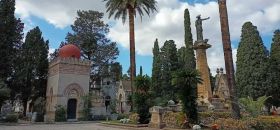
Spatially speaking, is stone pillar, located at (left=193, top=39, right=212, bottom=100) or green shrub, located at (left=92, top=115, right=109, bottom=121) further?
green shrub, located at (left=92, top=115, right=109, bottom=121)

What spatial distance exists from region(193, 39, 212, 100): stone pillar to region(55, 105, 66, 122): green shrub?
17.0m

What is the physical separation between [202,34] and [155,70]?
15.3 m

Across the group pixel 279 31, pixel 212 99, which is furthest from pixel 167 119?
pixel 279 31

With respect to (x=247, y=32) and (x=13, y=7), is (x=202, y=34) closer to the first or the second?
(x=247, y=32)

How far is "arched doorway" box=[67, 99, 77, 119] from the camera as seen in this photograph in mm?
38688

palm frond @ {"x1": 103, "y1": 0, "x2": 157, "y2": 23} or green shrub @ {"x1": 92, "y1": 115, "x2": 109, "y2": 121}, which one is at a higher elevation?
palm frond @ {"x1": 103, "y1": 0, "x2": 157, "y2": 23}

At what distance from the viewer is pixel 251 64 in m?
37.5

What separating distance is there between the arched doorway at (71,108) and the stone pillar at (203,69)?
17.5m

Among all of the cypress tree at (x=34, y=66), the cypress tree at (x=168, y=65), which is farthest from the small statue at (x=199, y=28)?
the cypress tree at (x=34, y=66)

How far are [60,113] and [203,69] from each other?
1819 centimetres

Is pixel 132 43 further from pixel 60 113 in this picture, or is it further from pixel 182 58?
pixel 182 58

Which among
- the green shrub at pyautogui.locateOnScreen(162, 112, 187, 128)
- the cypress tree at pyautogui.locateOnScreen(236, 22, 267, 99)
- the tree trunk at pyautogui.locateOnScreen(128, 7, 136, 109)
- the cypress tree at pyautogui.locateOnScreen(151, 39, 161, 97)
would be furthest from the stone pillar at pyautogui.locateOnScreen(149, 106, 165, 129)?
the cypress tree at pyautogui.locateOnScreen(151, 39, 161, 97)

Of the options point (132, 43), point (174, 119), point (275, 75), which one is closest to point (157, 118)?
point (174, 119)

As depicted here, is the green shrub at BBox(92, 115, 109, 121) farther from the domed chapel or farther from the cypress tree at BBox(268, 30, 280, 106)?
the cypress tree at BBox(268, 30, 280, 106)
